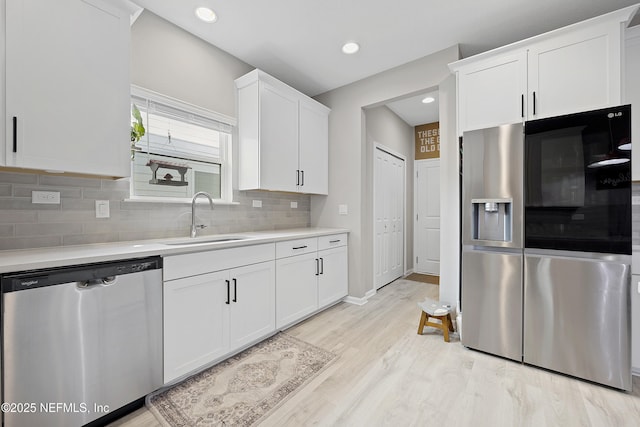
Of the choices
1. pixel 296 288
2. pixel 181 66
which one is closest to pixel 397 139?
pixel 296 288

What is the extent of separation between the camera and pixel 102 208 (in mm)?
1870

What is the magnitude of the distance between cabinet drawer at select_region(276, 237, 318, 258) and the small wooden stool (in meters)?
1.22

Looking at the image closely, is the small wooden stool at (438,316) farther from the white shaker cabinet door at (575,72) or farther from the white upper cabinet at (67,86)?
the white upper cabinet at (67,86)

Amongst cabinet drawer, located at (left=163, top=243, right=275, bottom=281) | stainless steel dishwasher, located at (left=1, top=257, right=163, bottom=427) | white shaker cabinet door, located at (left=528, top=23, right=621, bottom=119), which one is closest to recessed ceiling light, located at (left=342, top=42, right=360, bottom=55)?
white shaker cabinet door, located at (left=528, top=23, right=621, bottom=119)

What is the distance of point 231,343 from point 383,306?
6.30 feet

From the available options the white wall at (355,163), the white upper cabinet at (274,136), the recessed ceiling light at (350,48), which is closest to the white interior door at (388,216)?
the white wall at (355,163)

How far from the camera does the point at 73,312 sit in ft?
4.17

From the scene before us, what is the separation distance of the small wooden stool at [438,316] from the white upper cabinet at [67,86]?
8.59ft

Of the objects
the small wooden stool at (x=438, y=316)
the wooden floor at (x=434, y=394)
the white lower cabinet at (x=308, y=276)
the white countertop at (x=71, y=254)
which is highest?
the white countertop at (x=71, y=254)

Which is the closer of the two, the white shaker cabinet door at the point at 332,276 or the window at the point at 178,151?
the window at the point at 178,151

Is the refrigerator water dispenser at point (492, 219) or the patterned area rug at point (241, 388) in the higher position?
the refrigerator water dispenser at point (492, 219)

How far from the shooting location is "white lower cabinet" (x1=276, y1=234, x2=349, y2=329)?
2.44 m

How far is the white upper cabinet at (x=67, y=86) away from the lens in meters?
1.32

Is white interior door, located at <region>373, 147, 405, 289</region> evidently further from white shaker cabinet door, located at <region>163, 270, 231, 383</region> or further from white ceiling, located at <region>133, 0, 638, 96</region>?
white shaker cabinet door, located at <region>163, 270, 231, 383</region>
